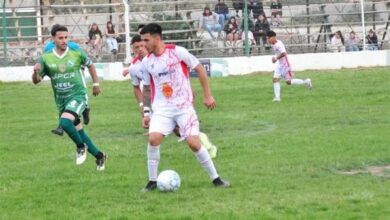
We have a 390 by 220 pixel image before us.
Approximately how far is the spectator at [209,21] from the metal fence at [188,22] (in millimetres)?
214

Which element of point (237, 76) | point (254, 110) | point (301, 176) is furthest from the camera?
point (237, 76)

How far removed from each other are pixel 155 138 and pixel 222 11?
2358cm

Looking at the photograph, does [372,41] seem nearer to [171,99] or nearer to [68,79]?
[68,79]

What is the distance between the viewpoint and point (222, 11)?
33.5 metres

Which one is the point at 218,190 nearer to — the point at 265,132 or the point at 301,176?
the point at 301,176

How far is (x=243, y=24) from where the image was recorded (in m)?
32.5

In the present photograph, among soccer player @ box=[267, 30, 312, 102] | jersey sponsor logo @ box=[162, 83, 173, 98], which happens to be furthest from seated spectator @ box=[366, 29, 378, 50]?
jersey sponsor logo @ box=[162, 83, 173, 98]

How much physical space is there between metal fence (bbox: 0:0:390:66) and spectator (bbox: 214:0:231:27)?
302 millimetres

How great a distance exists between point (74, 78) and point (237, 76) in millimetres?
17401

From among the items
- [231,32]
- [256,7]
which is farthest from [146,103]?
[256,7]

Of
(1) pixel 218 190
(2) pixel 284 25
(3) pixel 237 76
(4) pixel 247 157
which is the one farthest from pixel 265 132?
(2) pixel 284 25

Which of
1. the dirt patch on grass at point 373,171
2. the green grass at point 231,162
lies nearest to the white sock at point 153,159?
the green grass at point 231,162

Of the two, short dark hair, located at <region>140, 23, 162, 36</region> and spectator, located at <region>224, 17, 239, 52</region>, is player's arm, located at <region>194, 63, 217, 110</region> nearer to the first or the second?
short dark hair, located at <region>140, 23, 162, 36</region>

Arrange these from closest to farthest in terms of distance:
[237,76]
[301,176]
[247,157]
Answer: [301,176] → [247,157] → [237,76]
